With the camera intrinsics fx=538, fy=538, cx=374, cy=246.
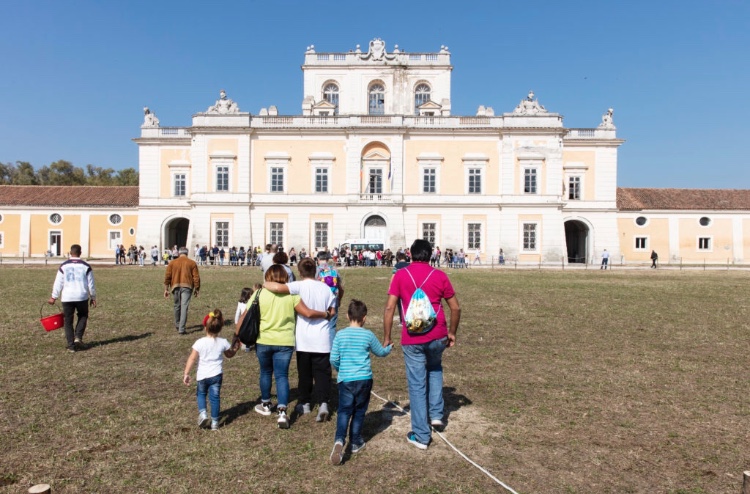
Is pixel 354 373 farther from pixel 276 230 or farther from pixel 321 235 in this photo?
pixel 276 230

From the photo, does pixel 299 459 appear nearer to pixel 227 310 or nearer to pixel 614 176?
pixel 227 310

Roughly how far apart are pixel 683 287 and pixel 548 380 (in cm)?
1626

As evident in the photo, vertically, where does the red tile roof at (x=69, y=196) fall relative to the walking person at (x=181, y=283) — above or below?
above

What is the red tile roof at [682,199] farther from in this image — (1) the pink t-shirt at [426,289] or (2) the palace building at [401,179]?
(1) the pink t-shirt at [426,289]

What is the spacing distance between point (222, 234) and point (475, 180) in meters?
18.2

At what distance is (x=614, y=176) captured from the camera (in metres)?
39.0

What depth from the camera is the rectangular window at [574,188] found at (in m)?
39.2

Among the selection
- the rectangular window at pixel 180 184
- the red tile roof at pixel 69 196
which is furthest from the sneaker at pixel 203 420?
the red tile roof at pixel 69 196

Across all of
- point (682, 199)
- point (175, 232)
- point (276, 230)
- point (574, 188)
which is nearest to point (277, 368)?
point (276, 230)

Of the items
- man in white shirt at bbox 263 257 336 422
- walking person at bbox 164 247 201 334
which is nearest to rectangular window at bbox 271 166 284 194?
walking person at bbox 164 247 201 334

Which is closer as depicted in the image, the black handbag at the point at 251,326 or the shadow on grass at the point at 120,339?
the black handbag at the point at 251,326

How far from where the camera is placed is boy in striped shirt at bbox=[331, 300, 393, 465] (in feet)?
16.4

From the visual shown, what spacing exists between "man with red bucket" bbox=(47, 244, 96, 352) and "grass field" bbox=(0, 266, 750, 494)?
31 centimetres

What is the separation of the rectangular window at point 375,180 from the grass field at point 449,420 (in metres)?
27.3
